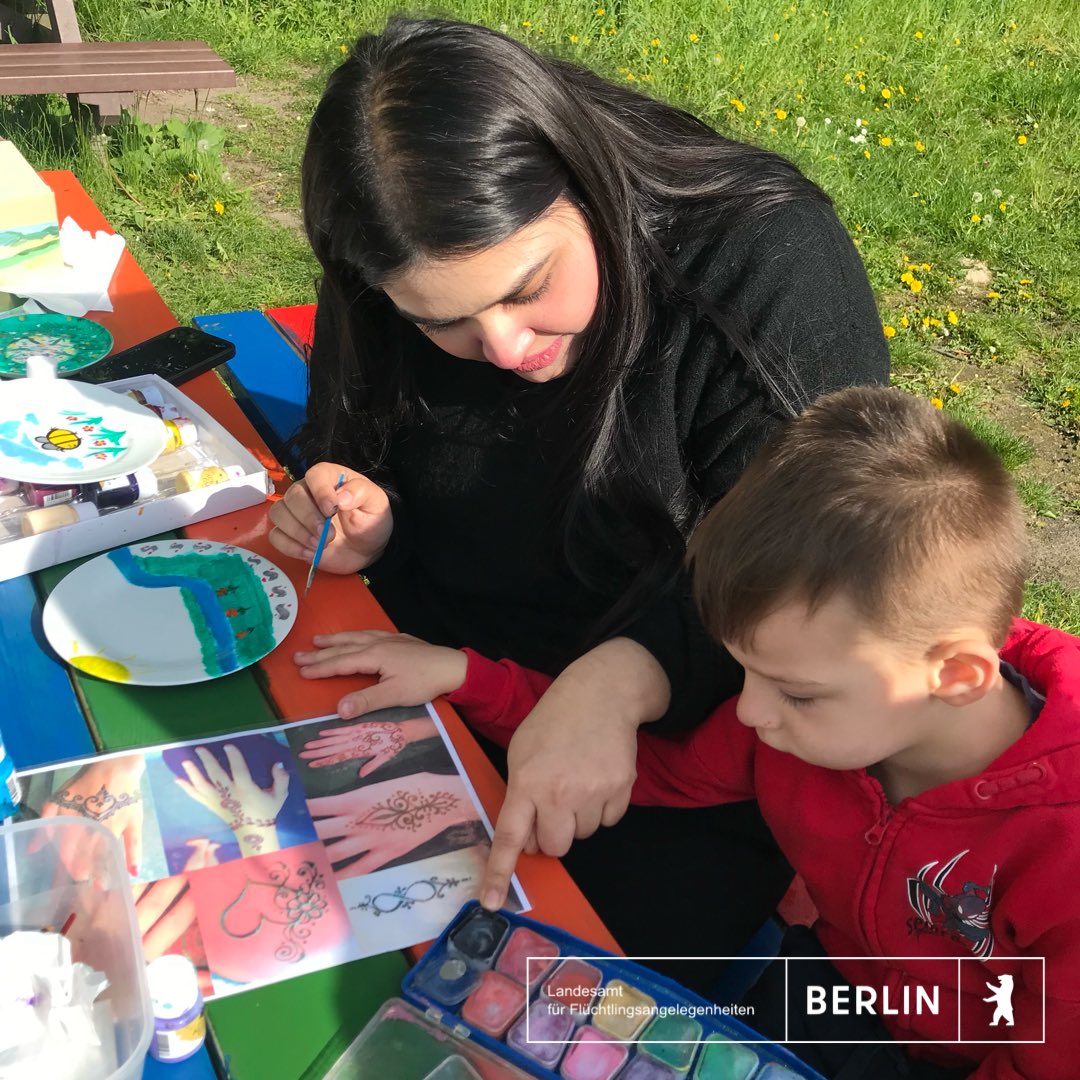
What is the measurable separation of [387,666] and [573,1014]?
45cm

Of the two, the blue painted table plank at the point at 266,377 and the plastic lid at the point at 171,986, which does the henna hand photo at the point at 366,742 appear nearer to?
the plastic lid at the point at 171,986

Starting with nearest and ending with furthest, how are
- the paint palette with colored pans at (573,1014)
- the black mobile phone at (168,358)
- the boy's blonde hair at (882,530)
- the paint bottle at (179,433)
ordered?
the paint palette with colored pans at (573,1014)
the boy's blonde hair at (882,530)
the paint bottle at (179,433)
the black mobile phone at (168,358)

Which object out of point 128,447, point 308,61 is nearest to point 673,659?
point 128,447

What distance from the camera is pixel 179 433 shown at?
4.99ft

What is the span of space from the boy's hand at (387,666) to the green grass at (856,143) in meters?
2.13

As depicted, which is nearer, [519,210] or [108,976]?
[108,976]

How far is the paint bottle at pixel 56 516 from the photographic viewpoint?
1350mm

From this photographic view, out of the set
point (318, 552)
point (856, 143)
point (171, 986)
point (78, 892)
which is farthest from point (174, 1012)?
point (856, 143)

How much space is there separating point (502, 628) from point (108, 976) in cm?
77

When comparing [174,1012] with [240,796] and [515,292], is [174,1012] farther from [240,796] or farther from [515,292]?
[515,292]

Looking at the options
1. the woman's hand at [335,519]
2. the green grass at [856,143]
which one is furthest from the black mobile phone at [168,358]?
the green grass at [856,143]

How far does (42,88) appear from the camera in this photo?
3562 mm

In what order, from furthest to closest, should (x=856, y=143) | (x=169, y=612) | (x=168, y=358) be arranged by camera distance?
(x=856, y=143)
(x=168, y=358)
(x=169, y=612)

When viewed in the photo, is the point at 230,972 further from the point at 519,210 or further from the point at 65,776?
the point at 519,210
